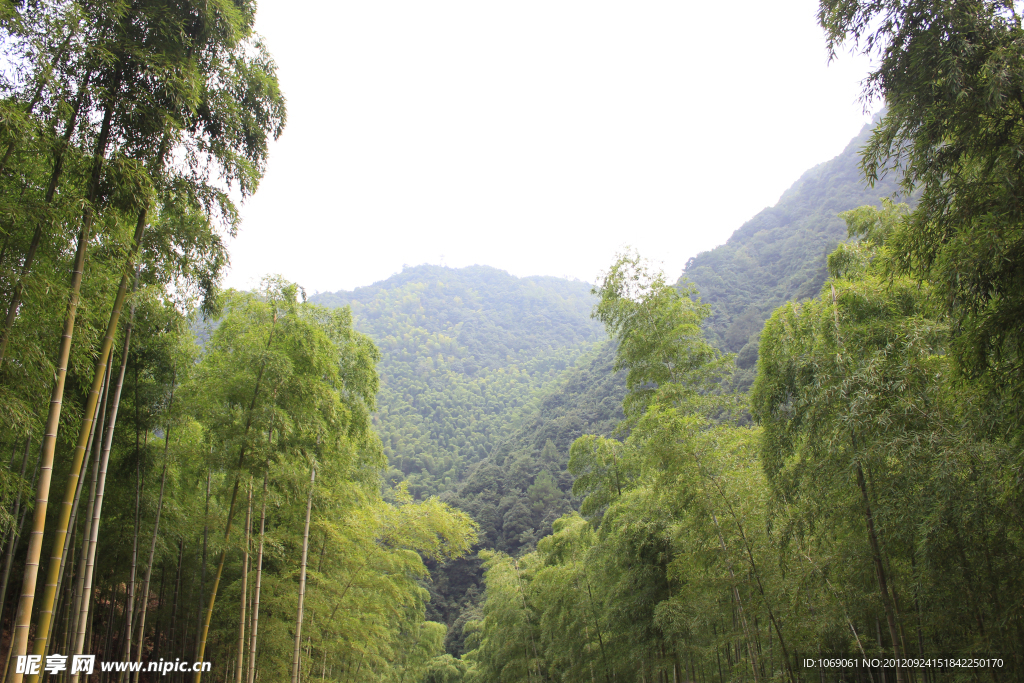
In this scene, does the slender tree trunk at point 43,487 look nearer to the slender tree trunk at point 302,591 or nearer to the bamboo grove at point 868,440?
the slender tree trunk at point 302,591

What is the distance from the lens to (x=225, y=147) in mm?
4457

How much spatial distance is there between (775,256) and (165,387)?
40.0 m

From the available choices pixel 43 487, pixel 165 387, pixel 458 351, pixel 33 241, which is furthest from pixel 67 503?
pixel 458 351

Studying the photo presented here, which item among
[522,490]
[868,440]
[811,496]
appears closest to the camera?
[868,440]

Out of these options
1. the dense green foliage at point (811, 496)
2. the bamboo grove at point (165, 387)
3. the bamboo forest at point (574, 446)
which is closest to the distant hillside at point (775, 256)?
the dense green foliage at point (811, 496)

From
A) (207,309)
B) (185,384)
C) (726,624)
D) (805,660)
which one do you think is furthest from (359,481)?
(805,660)

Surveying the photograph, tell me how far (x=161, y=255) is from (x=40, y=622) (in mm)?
2576

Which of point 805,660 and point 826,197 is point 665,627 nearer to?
point 805,660

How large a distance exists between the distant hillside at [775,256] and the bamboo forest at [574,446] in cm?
1954

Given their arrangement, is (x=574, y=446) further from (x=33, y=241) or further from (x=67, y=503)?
(x=33, y=241)

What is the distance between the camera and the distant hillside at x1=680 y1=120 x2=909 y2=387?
28562 mm

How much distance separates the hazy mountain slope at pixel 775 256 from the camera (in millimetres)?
28719

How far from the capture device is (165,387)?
20.3 feet

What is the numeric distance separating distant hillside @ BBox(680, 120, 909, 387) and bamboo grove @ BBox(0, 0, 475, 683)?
21726 mm
